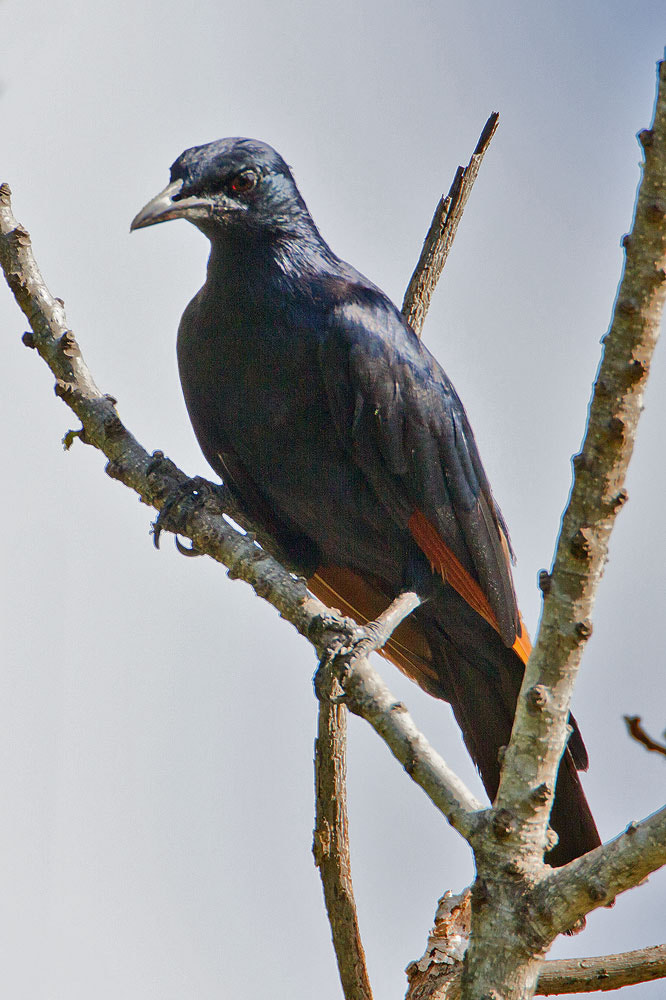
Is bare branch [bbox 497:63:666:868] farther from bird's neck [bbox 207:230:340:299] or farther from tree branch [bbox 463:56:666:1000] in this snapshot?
bird's neck [bbox 207:230:340:299]

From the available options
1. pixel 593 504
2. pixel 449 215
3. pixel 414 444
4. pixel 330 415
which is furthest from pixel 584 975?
pixel 449 215

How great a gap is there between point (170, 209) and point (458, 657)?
2.37 m

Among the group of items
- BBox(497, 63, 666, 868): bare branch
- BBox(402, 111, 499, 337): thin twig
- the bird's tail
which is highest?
BBox(402, 111, 499, 337): thin twig

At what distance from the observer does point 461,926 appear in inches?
139

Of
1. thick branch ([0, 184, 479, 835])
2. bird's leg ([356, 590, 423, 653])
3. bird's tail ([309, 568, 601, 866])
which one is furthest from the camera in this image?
bird's tail ([309, 568, 601, 866])

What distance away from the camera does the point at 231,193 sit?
4039 millimetres

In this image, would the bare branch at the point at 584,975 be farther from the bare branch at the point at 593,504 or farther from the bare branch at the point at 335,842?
the bare branch at the point at 593,504

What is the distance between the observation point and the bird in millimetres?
3910

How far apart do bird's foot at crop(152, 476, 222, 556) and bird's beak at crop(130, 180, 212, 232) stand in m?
1.00

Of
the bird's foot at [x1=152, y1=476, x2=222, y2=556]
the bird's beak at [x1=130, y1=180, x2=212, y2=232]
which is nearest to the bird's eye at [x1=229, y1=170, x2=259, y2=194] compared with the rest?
the bird's beak at [x1=130, y1=180, x2=212, y2=232]

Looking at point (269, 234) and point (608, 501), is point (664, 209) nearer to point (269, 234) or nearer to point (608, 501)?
point (608, 501)

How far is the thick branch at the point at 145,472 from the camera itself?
10.4 ft

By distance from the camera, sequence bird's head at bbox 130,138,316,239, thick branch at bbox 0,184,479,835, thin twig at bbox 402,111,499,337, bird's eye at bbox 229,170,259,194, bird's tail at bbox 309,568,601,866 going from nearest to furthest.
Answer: thick branch at bbox 0,184,479,835
bird's head at bbox 130,138,316,239
bird's eye at bbox 229,170,259,194
bird's tail at bbox 309,568,601,866
thin twig at bbox 402,111,499,337

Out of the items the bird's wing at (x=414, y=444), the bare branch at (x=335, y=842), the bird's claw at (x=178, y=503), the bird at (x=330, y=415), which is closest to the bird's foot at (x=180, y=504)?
the bird's claw at (x=178, y=503)
